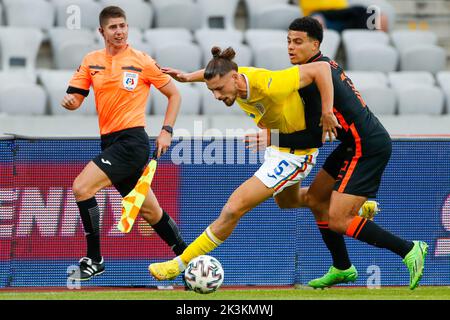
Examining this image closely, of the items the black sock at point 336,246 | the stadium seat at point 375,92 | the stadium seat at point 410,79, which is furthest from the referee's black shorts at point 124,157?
the stadium seat at point 410,79

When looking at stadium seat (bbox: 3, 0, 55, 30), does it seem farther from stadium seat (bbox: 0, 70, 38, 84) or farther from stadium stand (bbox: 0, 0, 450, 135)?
stadium seat (bbox: 0, 70, 38, 84)

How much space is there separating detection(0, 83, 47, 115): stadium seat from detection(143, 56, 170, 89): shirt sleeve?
10.5ft

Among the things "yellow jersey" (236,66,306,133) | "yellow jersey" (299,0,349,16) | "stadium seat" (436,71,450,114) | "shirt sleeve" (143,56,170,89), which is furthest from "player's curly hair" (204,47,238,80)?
"yellow jersey" (299,0,349,16)

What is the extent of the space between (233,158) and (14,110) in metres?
3.26

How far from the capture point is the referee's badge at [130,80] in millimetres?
9016

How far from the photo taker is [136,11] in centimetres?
1377

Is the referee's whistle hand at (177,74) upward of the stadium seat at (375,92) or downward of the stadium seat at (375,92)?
upward

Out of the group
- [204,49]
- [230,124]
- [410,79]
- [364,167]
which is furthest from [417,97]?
[364,167]

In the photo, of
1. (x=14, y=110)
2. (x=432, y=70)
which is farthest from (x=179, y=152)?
(x=432, y=70)

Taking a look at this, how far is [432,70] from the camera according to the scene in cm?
1464

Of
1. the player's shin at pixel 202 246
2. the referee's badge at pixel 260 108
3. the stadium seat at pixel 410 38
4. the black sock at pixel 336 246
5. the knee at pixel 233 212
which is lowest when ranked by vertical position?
the black sock at pixel 336 246

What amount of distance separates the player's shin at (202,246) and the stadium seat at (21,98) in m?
4.27

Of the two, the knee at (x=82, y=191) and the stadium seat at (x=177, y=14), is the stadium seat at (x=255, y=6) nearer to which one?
the stadium seat at (x=177, y=14)
